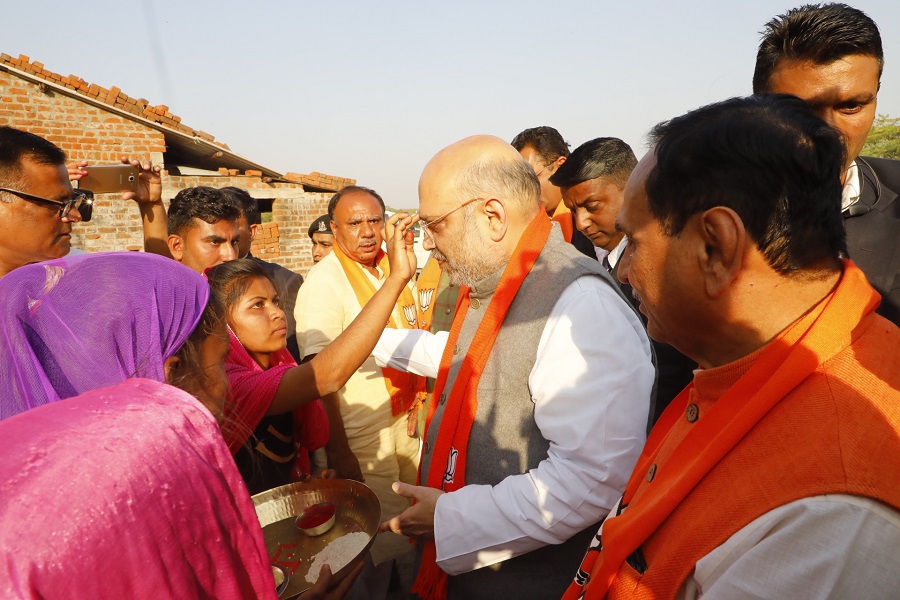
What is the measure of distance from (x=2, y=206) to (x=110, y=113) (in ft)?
30.8

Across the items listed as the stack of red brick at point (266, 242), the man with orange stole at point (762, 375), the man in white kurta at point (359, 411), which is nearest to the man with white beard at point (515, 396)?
the man with orange stole at point (762, 375)

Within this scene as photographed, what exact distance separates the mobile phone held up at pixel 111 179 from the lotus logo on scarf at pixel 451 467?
3212mm

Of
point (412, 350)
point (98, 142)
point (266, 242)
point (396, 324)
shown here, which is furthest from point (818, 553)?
point (98, 142)

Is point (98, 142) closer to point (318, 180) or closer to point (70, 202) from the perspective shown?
point (318, 180)

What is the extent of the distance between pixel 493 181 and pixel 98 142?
11.0m

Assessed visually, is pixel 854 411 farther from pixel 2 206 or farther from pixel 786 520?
pixel 2 206

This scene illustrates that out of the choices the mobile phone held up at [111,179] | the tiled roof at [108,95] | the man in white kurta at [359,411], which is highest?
the tiled roof at [108,95]

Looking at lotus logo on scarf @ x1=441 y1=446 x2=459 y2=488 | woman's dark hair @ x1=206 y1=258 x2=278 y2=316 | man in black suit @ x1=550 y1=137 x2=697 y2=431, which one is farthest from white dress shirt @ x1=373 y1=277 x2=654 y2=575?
man in black suit @ x1=550 y1=137 x2=697 y2=431

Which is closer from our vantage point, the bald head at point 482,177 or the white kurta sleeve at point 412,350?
the bald head at point 482,177

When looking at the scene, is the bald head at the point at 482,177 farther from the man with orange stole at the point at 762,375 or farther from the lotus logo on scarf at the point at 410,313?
the lotus logo on scarf at the point at 410,313

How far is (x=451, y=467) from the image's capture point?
216 centimetres

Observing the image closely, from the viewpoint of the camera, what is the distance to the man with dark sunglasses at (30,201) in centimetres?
269

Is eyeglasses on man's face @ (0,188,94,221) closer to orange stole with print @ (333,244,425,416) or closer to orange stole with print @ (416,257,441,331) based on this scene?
orange stole with print @ (333,244,425,416)

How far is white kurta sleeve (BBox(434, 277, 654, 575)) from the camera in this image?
176 cm
